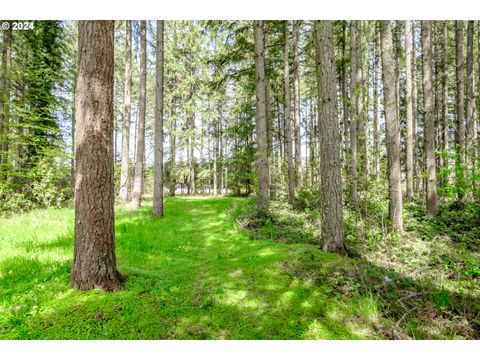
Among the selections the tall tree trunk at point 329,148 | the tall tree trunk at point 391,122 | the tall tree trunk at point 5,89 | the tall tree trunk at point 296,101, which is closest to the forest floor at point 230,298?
the tall tree trunk at point 329,148

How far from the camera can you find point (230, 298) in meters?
3.65

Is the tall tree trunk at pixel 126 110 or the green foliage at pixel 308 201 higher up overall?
the tall tree trunk at pixel 126 110

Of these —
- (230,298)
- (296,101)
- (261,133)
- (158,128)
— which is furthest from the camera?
(296,101)

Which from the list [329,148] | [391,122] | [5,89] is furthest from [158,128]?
[391,122]

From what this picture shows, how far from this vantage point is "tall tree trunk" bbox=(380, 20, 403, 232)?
7797mm

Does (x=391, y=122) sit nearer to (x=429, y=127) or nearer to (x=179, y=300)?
(x=429, y=127)

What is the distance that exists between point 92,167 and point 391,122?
803 cm

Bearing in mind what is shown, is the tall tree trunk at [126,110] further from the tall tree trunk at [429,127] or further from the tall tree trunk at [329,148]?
the tall tree trunk at [429,127]

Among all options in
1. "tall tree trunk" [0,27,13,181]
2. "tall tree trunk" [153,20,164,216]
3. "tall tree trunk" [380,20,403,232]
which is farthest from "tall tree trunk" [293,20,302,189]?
"tall tree trunk" [0,27,13,181]

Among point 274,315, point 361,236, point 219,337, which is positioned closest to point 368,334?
point 274,315

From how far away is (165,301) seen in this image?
352 cm

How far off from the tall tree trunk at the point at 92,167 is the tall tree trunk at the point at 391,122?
7695 mm

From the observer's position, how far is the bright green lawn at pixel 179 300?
9.58 feet

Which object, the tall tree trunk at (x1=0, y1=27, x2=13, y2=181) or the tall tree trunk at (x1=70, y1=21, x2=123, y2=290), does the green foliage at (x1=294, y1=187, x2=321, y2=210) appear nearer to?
the tall tree trunk at (x1=70, y1=21, x2=123, y2=290)
